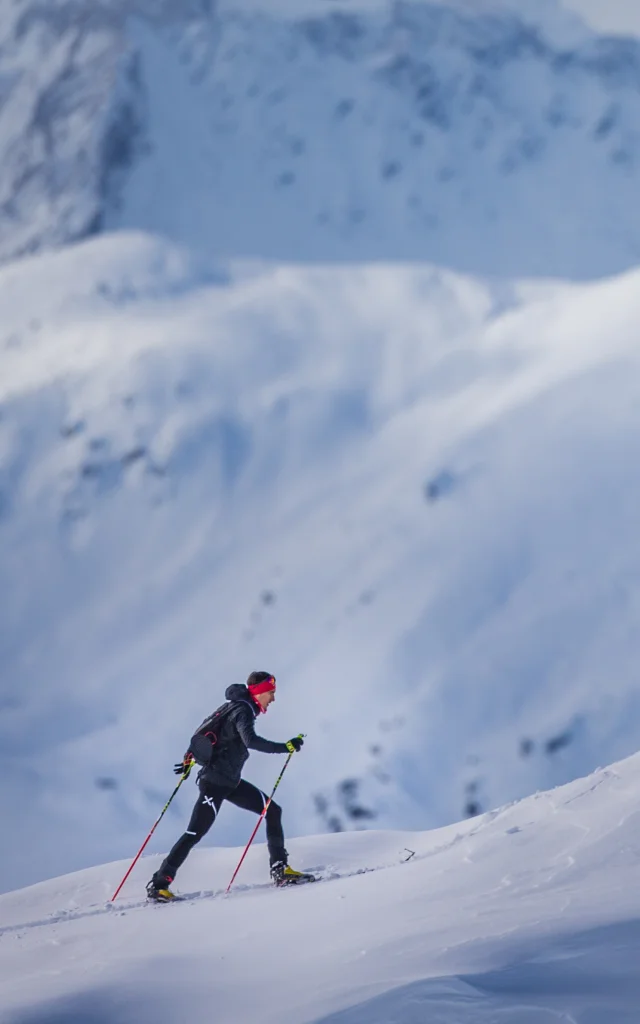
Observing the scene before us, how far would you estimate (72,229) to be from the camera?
1135 inches

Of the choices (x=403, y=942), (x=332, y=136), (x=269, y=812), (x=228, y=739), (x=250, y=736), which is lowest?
(x=403, y=942)

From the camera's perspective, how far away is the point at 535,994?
3758 mm

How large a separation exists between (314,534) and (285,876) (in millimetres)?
15059

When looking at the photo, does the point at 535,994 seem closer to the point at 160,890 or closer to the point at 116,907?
the point at 160,890

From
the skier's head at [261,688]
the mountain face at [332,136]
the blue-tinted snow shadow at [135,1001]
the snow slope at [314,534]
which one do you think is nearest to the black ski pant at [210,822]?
the skier's head at [261,688]

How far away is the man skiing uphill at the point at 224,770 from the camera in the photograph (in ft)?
21.0

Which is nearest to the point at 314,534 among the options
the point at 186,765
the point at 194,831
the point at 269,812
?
the point at 186,765

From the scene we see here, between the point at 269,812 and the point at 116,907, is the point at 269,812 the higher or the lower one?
the higher one

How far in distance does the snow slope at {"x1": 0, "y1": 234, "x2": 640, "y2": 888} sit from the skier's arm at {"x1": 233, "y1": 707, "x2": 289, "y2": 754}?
11161 millimetres

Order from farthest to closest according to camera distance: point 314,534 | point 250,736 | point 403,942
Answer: point 314,534 → point 250,736 → point 403,942

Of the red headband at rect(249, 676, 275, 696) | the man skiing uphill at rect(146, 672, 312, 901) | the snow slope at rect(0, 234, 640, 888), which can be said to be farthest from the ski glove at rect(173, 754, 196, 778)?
the snow slope at rect(0, 234, 640, 888)

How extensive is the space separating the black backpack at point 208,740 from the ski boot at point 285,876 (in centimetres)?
80

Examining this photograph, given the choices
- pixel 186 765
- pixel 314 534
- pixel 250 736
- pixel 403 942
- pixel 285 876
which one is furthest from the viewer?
pixel 314 534

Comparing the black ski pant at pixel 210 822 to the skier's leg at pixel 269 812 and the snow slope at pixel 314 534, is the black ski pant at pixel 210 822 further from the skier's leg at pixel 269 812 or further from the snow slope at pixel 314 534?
the snow slope at pixel 314 534
